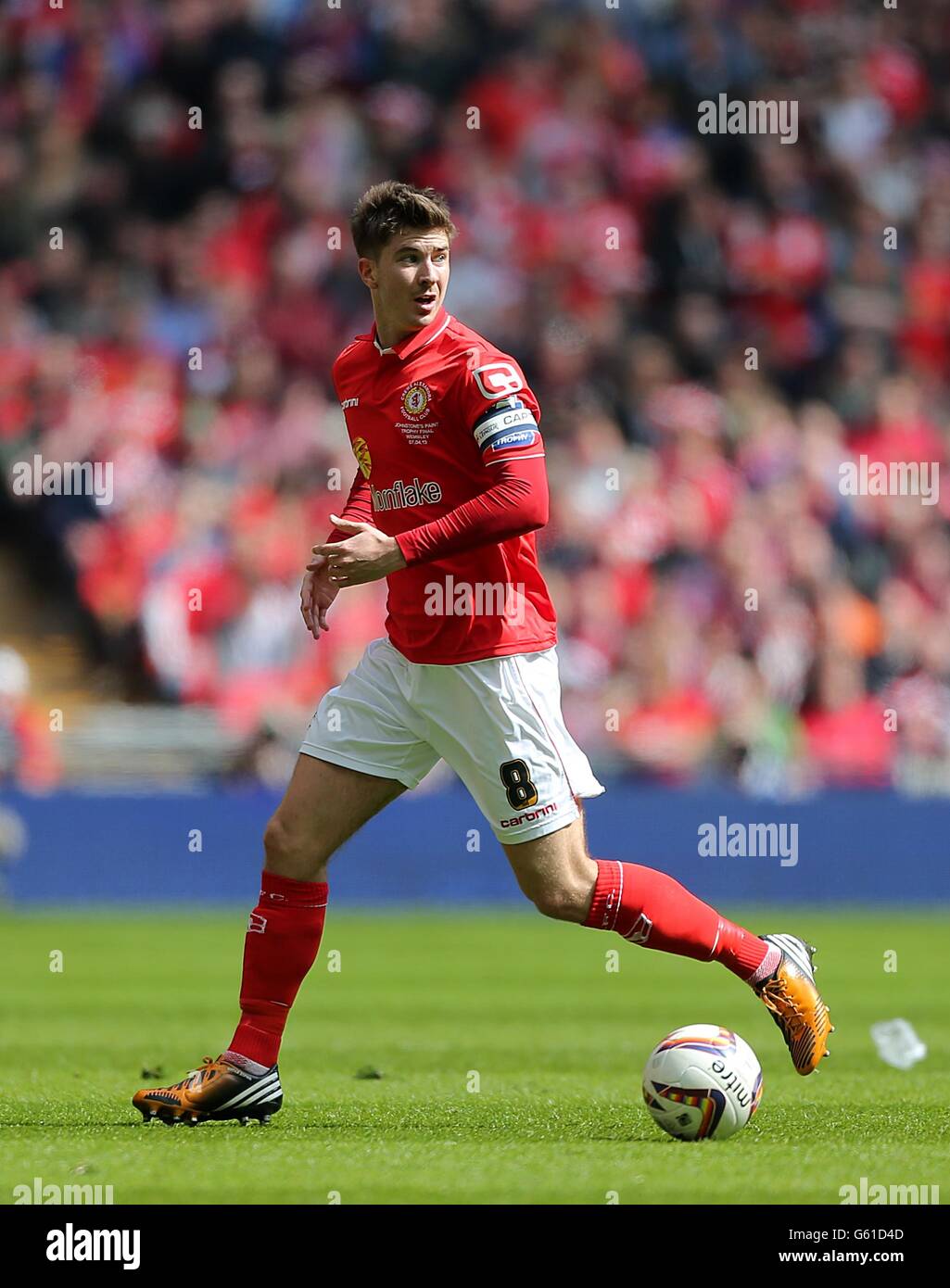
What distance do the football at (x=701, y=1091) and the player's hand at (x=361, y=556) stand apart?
1.56 meters

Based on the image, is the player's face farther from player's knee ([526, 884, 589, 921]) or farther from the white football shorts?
player's knee ([526, 884, 589, 921])

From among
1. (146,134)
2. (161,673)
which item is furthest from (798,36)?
(161,673)

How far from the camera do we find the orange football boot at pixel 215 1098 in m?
5.63

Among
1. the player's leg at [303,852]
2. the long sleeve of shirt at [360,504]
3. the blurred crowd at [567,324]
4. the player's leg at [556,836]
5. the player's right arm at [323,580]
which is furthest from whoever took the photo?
the blurred crowd at [567,324]

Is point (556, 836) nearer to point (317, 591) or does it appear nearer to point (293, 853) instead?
point (293, 853)

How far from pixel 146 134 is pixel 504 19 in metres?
3.46

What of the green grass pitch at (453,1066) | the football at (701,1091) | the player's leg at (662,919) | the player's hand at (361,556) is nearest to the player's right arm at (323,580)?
the player's hand at (361,556)

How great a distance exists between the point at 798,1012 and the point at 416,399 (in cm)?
210

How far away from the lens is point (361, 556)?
532 cm

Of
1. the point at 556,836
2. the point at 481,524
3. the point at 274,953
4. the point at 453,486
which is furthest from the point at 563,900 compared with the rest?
the point at 453,486

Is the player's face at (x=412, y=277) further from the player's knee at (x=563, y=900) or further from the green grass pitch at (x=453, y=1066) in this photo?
the green grass pitch at (x=453, y=1066)

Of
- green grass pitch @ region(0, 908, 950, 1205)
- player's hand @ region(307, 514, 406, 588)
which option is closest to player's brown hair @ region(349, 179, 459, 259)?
player's hand @ region(307, 514, 406, 588)

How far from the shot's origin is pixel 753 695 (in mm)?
14648

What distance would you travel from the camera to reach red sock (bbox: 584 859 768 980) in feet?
18.4
